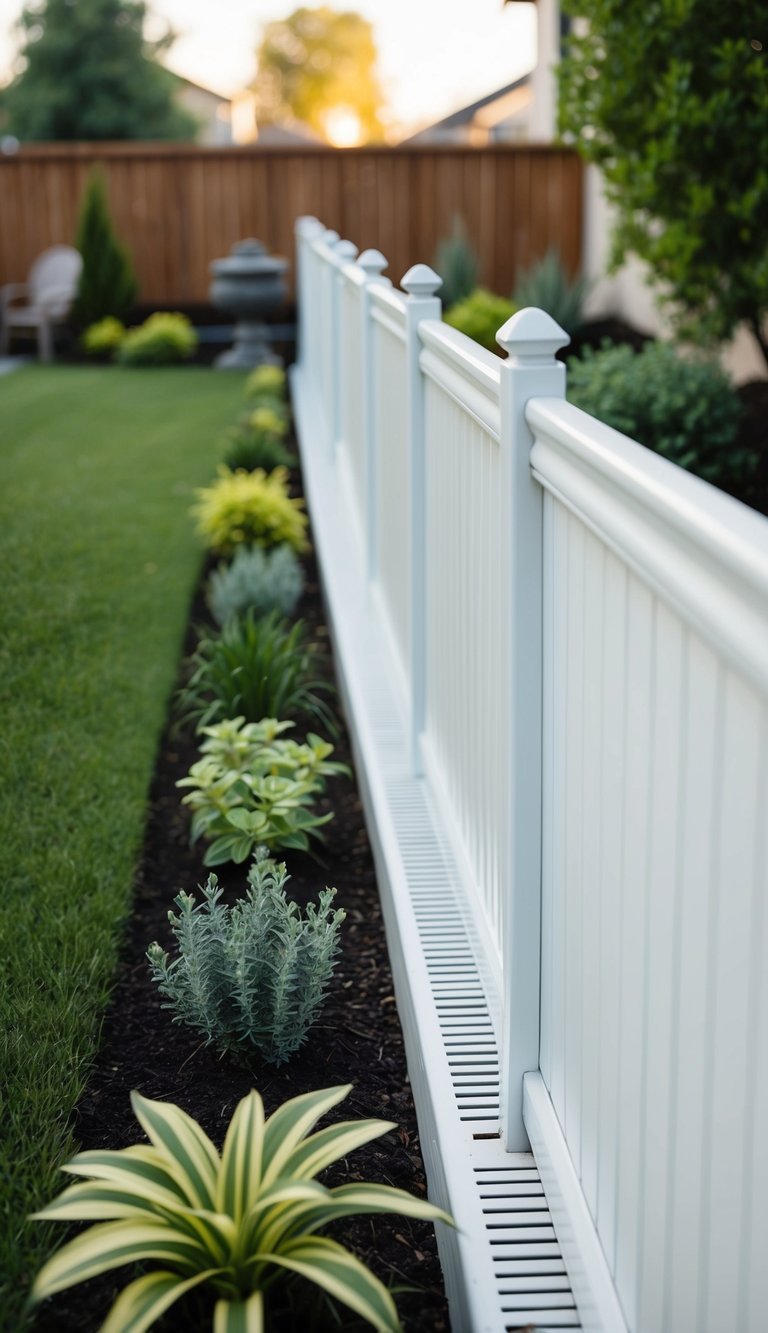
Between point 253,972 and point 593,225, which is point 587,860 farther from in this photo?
point 593,225

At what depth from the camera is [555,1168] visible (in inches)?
78.7

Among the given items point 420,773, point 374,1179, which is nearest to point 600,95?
point 420,773

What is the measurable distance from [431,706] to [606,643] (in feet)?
6.77

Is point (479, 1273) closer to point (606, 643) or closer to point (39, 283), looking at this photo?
point (606, 643)

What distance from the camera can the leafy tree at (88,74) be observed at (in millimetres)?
38719

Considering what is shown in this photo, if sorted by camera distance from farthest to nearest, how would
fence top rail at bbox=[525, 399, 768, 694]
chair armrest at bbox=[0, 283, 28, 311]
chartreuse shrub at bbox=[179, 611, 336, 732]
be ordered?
chair armrest at bbox=[0, 283, 28, 311], chartreuse shrub at bbox=[179, 611, 336, 732], fence top rail at bbox=[525, 399, 768, 694]

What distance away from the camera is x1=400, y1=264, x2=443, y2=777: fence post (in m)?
3.64

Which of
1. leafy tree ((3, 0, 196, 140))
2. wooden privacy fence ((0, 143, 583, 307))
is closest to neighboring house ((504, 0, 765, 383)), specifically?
wooden privacy fence ((0, 143, 583, 307))

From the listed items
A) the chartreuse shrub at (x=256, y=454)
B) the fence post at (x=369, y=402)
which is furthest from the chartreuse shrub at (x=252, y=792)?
the chartreuse shrub at (x=256, y=454)

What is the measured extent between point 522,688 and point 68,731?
8.39 ft

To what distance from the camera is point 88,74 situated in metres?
39.0

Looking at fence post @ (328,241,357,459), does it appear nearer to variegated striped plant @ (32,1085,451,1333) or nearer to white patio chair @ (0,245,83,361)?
variegated striped plant @ (32,1085,451,1333)

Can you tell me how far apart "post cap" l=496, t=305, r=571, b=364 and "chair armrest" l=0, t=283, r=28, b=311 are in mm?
15307

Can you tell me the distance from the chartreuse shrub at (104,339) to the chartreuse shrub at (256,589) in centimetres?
1065
